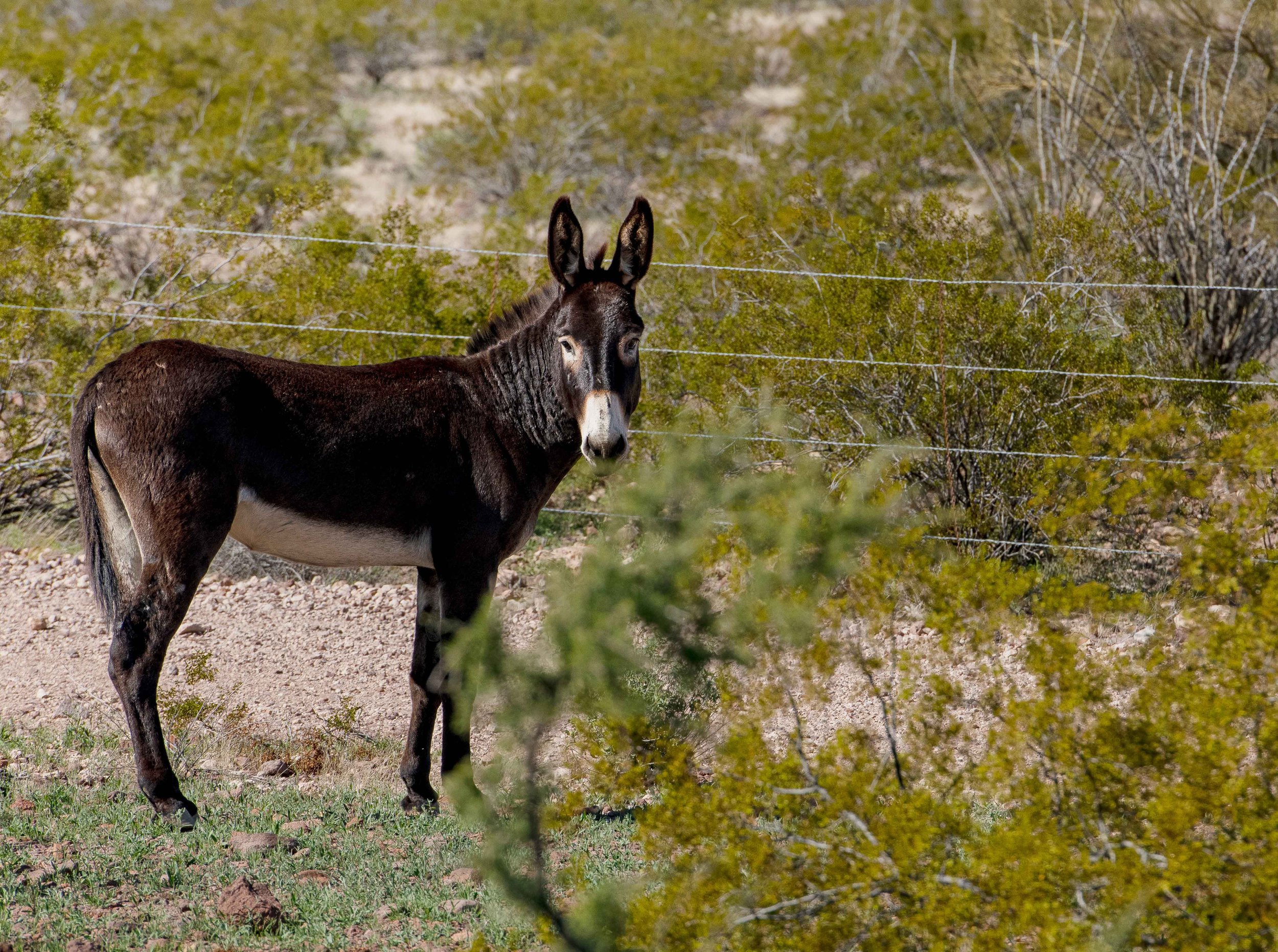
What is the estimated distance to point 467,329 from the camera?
30.1 feet

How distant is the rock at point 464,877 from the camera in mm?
4320

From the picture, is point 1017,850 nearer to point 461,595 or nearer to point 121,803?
point 461,595

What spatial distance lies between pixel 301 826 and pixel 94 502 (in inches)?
57.4

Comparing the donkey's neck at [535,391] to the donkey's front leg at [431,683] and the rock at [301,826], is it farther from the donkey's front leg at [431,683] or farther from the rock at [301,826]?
the rock at [301,826]

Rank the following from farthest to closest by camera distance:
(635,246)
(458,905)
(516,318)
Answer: (516,318) < (635,246) < (458,905)

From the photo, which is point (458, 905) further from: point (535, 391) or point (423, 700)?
point (535, 391)

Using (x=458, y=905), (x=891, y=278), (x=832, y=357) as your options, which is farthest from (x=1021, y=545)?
(x=458, y=905)

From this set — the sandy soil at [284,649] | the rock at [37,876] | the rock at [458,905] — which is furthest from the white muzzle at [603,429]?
the rock at [37,876]

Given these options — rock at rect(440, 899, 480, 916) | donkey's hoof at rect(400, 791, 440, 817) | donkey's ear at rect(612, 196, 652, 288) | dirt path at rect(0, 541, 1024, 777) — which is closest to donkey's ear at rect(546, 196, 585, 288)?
donkey's ear at rect(612, 196, 652, 288)

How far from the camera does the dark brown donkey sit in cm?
462

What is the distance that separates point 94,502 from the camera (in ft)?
15.9

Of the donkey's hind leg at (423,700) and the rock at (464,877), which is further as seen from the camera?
the donkey's hind leg at (423,700)

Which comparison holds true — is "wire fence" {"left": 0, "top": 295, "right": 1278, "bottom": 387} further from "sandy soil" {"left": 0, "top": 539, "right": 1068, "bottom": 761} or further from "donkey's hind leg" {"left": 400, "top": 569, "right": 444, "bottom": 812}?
"donkey's hind leg" {"left": 400, "top": 569, "right": 444, "bottom": 812}

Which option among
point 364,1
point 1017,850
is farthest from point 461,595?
point 364,1
